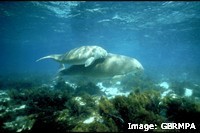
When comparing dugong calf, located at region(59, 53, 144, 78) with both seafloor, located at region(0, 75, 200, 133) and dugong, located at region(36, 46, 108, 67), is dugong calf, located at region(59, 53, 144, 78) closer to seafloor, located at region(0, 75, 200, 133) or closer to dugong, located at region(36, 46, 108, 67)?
dugong, located at region(36, 46, 108, 67)

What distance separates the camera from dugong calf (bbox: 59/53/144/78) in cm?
909

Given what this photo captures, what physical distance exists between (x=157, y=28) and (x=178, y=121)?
3036 centimetres

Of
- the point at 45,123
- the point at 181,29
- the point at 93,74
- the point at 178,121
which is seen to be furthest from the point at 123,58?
the point at 181,29

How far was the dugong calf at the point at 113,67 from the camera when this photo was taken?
9086mm

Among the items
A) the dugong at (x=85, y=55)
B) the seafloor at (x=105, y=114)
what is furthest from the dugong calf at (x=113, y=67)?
the seafloor at (x=105, y=114)

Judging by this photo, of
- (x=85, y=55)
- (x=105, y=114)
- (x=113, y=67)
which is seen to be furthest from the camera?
(x=85, y=55)

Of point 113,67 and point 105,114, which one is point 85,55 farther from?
point 105,114

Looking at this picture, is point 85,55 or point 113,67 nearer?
point 113,67

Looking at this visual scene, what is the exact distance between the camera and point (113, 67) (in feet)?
30.7

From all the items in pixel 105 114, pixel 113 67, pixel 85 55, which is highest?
pixel 85 55

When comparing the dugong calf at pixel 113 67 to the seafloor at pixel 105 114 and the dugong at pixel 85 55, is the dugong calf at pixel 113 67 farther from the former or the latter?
the seafloor at pixel 105 114

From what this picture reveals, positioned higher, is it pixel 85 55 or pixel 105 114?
pixel 85 55

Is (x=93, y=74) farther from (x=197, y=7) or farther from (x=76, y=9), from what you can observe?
(x=197, y=7)

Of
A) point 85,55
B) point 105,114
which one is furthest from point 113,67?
point 105,114
